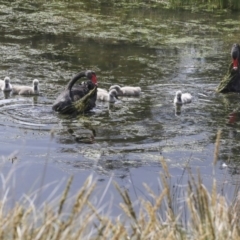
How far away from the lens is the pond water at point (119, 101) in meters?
7.73

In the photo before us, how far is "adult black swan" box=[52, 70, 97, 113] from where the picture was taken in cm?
1018

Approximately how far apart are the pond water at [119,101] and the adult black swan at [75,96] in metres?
0.16

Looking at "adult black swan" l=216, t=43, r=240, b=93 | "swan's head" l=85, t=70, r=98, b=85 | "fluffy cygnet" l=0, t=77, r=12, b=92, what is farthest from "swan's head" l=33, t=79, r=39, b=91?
"adult black swan" l=216, t=43, r=240, b=93

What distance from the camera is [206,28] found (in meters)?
18.0

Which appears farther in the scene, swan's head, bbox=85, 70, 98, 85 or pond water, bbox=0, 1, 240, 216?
swan's head, bbox=85, 70, 98, 85

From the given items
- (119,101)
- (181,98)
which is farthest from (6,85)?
(181,98)

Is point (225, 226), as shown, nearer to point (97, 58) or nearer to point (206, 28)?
point (97, 58)

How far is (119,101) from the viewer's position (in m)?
11.0

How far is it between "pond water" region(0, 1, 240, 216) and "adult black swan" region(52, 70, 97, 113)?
6.4 inches

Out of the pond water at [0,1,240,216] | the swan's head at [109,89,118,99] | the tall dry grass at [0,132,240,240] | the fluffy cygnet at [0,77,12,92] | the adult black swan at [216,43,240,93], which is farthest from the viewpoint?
the adult black swan at [216,43,240,93]

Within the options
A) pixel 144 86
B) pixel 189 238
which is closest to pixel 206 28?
pixel 144 86

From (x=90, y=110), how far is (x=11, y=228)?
715 cm

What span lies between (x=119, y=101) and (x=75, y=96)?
70 cm

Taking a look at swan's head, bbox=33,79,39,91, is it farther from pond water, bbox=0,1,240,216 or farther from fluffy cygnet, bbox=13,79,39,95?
pond water, bbox=0,1,240,216
